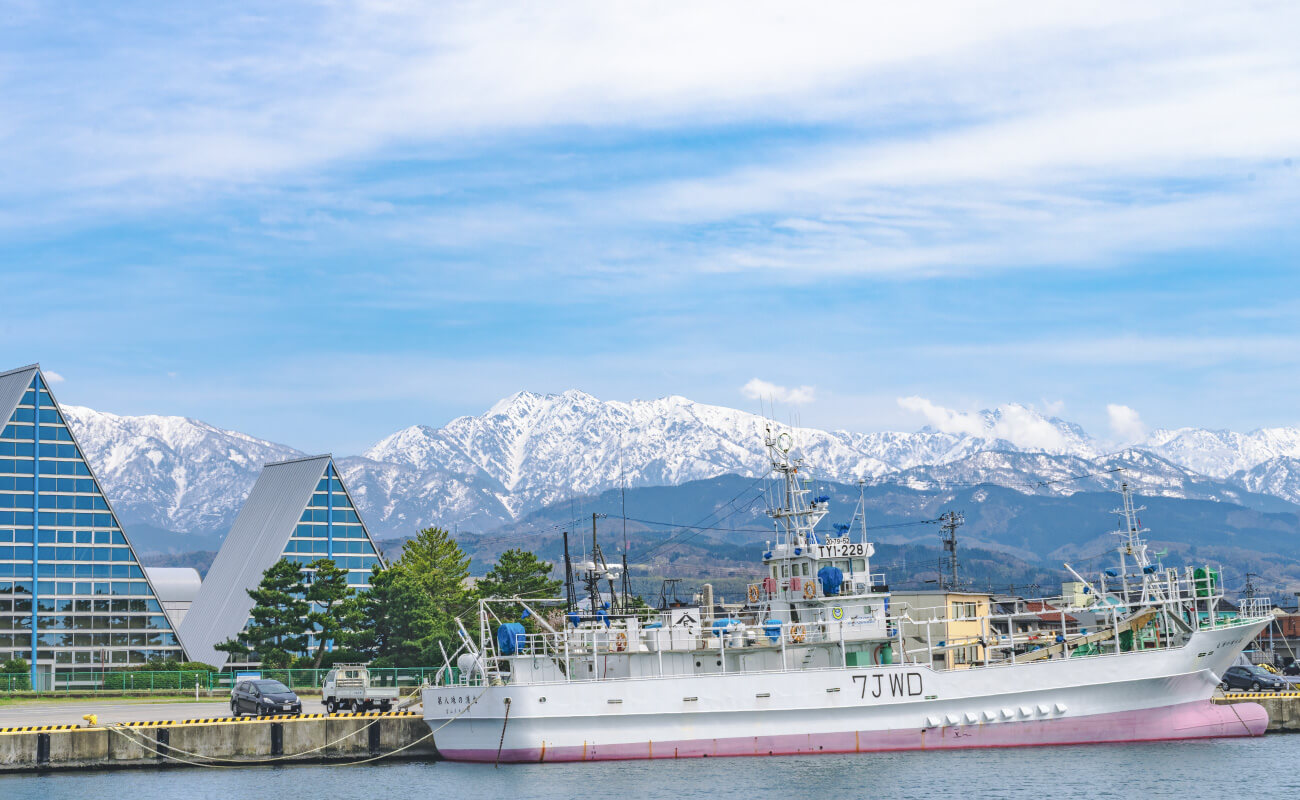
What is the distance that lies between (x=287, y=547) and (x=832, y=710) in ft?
213

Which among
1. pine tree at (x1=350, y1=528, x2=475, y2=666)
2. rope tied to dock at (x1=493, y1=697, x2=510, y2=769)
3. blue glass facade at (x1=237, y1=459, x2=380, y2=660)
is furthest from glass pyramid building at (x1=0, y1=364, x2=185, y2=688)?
rope tied to dock at (x1=493, y1=697, x2=510, y2=769)

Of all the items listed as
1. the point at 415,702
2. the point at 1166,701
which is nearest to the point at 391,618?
the point at 415,702

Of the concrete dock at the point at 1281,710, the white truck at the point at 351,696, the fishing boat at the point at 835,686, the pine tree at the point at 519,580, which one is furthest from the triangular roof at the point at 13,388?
the concrete dock at the point at 1281,710

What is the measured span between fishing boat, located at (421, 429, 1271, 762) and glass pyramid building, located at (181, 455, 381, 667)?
5334cm

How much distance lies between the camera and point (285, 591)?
273 feet

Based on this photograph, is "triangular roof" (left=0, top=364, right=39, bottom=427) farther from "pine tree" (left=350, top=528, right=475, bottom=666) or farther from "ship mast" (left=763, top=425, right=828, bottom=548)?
"ship mast" (left=763, top=425, right=828, bottom=548)

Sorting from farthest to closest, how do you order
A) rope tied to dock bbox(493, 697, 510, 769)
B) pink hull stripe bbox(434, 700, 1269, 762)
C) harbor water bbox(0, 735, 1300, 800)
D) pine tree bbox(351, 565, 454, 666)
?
pine tree bbox(351, 565, 454, 666), rope tied to dock bbox(493, 697, 510, 769), pink hull stripe bbox(434, 700, 1269, 762), harbor water bbox(0, 735, 1300, 800)

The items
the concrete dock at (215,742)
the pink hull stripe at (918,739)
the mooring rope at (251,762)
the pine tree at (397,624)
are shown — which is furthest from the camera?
the pine tree at (397,624)

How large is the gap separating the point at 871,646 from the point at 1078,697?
8.88 meters

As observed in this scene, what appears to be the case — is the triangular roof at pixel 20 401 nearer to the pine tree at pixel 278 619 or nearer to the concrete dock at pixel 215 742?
the pine tree at pixel 278 619

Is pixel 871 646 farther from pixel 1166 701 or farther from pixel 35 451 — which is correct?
pixel 35 451

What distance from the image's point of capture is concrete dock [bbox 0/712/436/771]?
51.7 m

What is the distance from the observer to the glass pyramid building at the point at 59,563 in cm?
9231

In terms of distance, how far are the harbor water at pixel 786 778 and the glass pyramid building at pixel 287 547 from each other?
53849 millimetres
